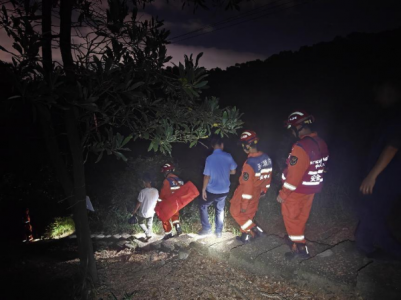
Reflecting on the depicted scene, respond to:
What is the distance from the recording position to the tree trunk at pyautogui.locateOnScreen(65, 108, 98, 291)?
3.47 metres

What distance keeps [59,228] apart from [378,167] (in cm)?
1100

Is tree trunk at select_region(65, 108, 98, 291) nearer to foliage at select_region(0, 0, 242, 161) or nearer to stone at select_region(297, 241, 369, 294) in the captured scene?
foliage at select_region(0, 0, 242, 161)

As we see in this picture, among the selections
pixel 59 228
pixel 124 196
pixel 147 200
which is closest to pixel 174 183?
pixel 147 200

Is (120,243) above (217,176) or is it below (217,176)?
below

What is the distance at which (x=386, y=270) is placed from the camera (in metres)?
3.18

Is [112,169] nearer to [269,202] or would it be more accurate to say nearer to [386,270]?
[269,202]

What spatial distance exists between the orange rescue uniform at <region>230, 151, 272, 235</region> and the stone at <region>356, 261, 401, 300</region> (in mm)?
1803

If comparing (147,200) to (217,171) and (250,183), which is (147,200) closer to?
(217,171)

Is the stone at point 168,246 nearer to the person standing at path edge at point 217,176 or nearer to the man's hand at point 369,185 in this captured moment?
the person standing at path edge at point 217,176

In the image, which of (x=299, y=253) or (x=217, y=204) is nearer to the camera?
(x=299, y=253)

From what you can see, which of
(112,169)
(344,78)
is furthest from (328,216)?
(344,78)

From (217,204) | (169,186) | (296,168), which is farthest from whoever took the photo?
(169,186)

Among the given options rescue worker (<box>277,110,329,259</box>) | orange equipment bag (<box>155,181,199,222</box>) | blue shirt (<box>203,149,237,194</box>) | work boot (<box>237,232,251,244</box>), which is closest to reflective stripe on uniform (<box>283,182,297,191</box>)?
rescue worker (<box>277,110,329,259</box>)

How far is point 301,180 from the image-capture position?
3701 millimetres
